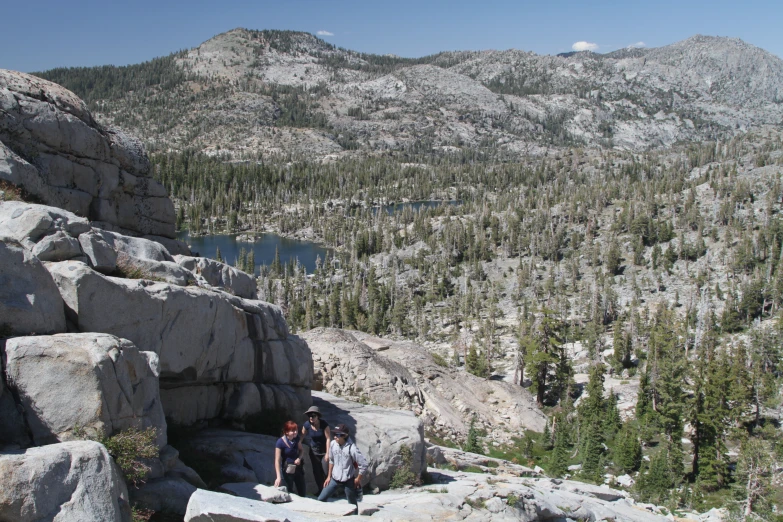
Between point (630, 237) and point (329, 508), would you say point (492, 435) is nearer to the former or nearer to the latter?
point (329, 508)

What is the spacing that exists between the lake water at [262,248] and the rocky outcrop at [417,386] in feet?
372

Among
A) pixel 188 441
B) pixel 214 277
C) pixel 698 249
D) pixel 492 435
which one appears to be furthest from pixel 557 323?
pixel 698 249

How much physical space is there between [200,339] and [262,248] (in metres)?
165

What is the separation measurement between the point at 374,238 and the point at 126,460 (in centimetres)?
16114

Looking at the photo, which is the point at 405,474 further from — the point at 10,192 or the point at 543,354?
the point at 543,354

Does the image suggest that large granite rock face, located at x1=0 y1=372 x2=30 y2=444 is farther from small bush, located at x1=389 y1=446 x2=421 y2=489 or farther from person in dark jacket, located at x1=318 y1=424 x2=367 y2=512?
small bush, located at x1=389 y1=446 x2=421 y2=489

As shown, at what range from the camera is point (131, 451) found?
39.2 ft

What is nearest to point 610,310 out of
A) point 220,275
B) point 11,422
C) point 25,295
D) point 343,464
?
point 220,275

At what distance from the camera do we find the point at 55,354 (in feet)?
39.2

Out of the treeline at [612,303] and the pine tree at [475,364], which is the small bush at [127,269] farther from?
the pine tree at [475,364]

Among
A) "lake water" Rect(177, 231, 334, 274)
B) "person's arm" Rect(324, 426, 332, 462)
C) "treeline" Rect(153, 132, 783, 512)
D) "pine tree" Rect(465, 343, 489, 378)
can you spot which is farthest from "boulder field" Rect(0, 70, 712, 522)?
"lake water" Rect(177, 231, 334, 274)

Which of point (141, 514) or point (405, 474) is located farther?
point (405, 474)

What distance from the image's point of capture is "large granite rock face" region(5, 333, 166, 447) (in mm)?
11602

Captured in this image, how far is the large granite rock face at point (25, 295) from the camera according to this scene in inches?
479
